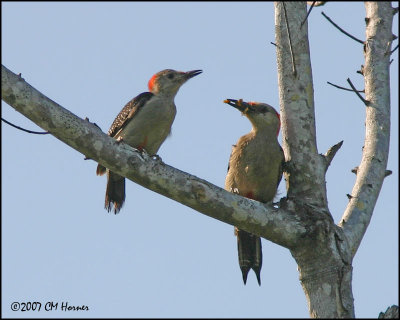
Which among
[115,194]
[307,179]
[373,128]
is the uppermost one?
[115,194]

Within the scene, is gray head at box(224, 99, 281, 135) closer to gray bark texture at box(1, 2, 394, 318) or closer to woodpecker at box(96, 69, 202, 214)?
woodpecker at box(96, 69, 202, 214)

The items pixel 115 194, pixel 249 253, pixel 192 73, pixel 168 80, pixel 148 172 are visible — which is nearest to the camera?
pixel 148 172

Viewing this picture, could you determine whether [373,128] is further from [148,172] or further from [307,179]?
[148,172]

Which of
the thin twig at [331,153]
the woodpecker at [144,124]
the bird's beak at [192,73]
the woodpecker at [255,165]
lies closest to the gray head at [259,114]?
the woodpecker at [255,165]

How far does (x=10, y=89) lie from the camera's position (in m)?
4.93

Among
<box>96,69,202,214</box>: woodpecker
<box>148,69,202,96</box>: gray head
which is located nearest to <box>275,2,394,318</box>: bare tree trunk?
<box>96,69,202,214</box>: woodpecker

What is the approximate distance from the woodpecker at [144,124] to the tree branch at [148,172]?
9.58 feet

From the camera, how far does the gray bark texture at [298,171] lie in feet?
16.8

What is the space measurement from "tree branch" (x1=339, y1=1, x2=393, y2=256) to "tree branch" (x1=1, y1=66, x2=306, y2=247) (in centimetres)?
55

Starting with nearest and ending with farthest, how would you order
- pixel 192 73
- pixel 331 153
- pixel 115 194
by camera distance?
pixel 331 153, pixel 115 194, pixel 192 73

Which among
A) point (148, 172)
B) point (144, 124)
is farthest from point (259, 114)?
point (148, 172)

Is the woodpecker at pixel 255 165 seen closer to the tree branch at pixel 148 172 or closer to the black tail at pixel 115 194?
the black tail at pixel 115 194

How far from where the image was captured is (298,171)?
20.1 feet

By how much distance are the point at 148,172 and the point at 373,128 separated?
7.69ft
